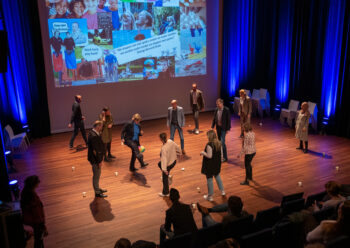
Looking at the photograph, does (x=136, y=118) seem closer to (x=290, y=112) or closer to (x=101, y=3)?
(x=101, y=3)

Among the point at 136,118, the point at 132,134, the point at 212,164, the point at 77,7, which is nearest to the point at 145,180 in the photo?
the point at 132,134

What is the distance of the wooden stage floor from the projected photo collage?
247 centimetres

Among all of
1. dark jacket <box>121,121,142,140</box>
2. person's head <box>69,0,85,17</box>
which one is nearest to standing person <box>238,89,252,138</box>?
dark jacket <box>121,121,142,140</box>

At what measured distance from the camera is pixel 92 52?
432 inches

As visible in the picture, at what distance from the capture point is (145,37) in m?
11.6

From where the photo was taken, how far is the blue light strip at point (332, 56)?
9.63 m

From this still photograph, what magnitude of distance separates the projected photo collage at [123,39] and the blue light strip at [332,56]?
4459mm

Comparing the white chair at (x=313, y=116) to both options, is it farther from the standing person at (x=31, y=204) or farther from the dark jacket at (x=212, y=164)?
the standing person at (x=31, y=204)

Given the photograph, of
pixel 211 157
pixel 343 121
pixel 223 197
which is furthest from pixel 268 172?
pixel 343 121

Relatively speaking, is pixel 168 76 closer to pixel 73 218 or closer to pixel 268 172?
pixel 268 172

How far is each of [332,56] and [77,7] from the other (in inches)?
301

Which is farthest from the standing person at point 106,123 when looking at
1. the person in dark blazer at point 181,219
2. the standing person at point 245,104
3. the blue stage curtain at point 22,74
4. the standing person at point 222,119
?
the person in dark blazer at point 181,219

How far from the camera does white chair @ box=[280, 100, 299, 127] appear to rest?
10.9 meters

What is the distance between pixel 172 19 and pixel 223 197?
7456 millimetres
